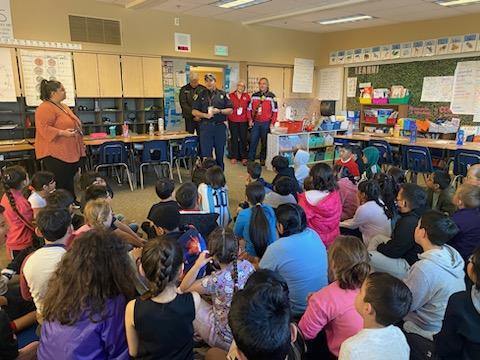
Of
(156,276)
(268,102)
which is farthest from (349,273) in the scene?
(268,102)

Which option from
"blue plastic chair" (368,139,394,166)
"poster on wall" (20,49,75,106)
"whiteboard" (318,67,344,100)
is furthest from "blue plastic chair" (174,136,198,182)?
"whiteboard" (318,67,344,100)

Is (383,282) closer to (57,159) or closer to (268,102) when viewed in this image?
(57,159)

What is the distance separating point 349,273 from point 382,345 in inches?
16.2

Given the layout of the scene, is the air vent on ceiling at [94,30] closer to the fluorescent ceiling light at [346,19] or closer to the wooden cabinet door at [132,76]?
the wooden cabinet door at [132,76]

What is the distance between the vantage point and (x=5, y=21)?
5.78 m

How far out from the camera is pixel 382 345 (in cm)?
128

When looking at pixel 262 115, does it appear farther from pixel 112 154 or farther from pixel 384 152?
pixel 112 154

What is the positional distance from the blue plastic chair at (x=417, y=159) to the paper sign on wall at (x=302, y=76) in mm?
4240

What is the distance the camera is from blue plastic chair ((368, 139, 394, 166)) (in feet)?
19.8

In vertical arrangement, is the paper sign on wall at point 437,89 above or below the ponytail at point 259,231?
above

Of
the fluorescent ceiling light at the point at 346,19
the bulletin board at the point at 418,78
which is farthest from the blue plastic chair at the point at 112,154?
the bulletin board at the point at 418,78

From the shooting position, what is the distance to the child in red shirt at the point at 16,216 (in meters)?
2.85

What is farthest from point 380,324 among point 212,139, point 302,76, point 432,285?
point 302,76

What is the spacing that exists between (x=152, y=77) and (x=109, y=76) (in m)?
0.82
